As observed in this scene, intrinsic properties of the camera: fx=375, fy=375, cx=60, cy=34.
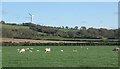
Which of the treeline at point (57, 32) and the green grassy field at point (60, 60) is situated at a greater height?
the green grassy field at point (60, 60)

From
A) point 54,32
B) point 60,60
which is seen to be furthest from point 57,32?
point 60,60

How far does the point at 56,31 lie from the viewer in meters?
134

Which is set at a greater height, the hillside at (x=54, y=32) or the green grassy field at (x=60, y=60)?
the green grassy field at (x=60, y=60)

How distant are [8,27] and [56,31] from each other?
719 inches

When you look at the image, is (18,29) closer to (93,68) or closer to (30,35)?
(30,35)

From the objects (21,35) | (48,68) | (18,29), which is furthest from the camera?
(18,29)

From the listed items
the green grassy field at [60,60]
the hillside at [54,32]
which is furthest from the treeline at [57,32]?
the green grassy field at [60,60]

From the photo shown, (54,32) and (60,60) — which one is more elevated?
(60,60)

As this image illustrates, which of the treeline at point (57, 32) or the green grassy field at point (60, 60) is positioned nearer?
the green grassy field at point (60, 60)

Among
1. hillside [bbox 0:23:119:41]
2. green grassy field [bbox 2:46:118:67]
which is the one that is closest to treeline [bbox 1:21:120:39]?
hillside [bbox 0:23:119:41]

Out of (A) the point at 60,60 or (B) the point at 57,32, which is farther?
(B) the point at 57,32

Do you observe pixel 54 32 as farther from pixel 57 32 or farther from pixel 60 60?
pixel 60 60

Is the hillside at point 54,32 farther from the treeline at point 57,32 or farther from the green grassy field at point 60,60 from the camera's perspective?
the green grassy field at point 60,60

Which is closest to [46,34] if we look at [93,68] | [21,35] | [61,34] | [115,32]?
[61,34]
